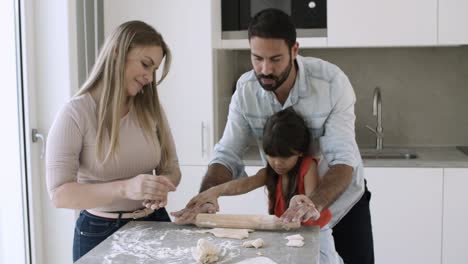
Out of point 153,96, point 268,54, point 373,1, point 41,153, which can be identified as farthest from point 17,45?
point 373,1

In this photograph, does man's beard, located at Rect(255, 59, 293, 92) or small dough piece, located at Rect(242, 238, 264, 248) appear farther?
man's beard, located at Rect(255, 59, 293, 92)

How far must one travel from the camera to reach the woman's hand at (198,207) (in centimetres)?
199

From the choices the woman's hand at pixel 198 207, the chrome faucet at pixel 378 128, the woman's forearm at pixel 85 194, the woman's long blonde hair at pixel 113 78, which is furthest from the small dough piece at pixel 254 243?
the chrome faucet at pixel 378 128

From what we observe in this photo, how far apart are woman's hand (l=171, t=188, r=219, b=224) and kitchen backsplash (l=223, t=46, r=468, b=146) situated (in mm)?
1623

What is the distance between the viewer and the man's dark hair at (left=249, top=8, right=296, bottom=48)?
6.50 feet

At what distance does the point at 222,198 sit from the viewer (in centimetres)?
327

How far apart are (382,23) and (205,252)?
6.27 feet

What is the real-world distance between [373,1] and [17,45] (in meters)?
1.65

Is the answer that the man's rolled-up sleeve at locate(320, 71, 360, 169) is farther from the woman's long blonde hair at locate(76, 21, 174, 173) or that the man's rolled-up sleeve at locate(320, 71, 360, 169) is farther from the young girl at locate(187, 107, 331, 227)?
the woman's long blonde hair at locate(76, 21, 174, 173)

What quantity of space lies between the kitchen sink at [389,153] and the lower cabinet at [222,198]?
607mm

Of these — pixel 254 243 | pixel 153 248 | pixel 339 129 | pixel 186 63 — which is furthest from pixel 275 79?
pixel 186 63

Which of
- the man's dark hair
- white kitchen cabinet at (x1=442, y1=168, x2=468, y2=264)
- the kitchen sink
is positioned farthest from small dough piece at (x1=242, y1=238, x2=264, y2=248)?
the kitchen sink

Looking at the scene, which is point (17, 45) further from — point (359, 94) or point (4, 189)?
point (359, 94)

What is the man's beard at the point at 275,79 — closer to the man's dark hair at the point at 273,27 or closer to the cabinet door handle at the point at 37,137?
the man's dark hair at the point at 273,27
